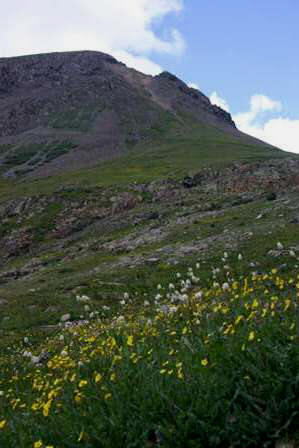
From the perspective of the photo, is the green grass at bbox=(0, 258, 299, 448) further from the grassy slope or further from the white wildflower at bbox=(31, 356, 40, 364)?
the white wildflower at bbox=(31, 356, 40, 364)

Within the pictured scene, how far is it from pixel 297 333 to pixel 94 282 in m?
18.8

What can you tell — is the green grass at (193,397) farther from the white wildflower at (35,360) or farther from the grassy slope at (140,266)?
the white wildflower at (35,360)

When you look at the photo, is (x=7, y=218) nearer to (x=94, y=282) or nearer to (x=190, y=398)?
(x=94, y=282)

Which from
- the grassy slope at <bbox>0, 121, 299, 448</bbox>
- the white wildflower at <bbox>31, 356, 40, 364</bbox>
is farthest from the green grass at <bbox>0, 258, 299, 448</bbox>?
the white wildflower at <bbox>31, 356, 40, 364</bbox>

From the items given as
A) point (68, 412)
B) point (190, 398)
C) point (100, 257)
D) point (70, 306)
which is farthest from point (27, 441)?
point (100, 257)

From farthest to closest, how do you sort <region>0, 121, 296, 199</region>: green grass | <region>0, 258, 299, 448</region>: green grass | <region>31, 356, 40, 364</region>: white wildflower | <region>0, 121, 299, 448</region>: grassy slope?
<region>0, 121, 296, 199</region>: green grass → <region>0, 121, 299, 448</region>: grassy slope → <region>31, 356, 40, 364</region>: white wildflower → <region>0, 258, 299, 448</region>: green grass

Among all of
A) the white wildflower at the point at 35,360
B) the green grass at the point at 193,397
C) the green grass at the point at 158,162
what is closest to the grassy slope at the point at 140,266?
the green grass at the point at 193,397

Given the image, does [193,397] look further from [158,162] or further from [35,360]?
[158,162]

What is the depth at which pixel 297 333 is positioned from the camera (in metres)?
5.91

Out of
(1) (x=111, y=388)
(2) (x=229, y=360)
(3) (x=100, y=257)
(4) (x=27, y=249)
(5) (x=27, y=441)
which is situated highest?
(2) (x=229, y=360)

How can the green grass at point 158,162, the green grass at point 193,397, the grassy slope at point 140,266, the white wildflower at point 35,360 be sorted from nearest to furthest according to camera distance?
the green grass at point 193,397 → the white wildflower at point 35,360 → the grassy slope at point 140,266 → the green grass at point 158,162

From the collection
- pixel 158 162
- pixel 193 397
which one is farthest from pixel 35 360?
pixel 158 162

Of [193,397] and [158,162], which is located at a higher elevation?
[158,162]

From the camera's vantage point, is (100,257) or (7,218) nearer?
(100,257)
